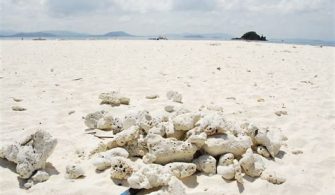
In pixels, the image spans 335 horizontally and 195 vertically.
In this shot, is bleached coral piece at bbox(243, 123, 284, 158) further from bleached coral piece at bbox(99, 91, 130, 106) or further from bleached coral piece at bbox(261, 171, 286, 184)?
bleached coral piece at bbox(99, 91, 130, 106)

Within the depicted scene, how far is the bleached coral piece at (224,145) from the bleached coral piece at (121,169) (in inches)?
36.7

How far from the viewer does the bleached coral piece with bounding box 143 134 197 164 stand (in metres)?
4.12

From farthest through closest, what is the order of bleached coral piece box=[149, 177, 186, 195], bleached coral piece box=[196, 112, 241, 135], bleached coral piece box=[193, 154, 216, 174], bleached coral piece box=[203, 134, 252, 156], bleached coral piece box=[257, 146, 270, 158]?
bleached coral piece box=[257, 146, 270, 158], bleached coral piece box=[196, 112, 241, 135], bleached coral piece box=[203, 134, 252, 156], bleached coral piece box=[193, 154, 216, 174], bleached coral piece box=[149, 177, 186, 195]

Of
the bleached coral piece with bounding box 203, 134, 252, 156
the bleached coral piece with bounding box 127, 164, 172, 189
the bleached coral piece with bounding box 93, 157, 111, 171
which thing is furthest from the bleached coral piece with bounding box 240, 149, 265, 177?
the bleached coral piece with bounding box 93, 157, 111, 171

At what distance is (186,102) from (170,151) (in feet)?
9.65

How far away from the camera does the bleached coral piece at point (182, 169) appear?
3.91 meters

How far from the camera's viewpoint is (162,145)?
4191 mm

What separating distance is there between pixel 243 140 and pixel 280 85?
4.98 m

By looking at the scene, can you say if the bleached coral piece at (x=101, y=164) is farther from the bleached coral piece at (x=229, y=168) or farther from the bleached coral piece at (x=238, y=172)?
the bleached coral piece at (x=238, y=172)

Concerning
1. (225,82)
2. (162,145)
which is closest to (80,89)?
(225,82)

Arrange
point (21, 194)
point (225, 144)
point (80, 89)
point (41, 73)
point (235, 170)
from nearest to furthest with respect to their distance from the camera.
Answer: point (21, 194) → point (235, 170) → point (225, 144) → point (80, 89) → point (41, 73)

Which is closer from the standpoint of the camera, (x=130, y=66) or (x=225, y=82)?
(x=225, y=82)

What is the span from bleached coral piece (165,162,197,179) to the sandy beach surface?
95 millimetres

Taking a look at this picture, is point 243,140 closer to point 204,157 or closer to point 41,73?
point 204,157
